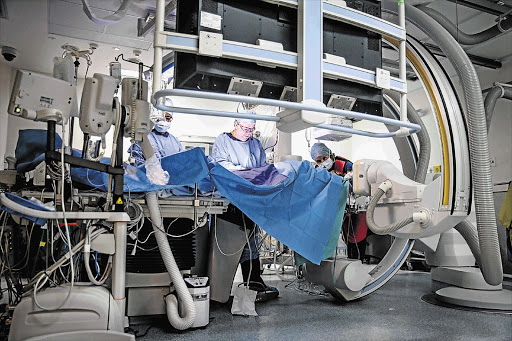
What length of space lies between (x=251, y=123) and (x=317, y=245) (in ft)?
5.24

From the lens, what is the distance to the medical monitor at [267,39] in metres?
1.72

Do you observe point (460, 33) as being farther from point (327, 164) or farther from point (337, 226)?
point (337, 226)

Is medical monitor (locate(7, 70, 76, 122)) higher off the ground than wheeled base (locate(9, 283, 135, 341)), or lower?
higher

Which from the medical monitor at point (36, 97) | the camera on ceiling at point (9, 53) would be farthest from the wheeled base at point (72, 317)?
the camera on ceiling at point (9, 53)

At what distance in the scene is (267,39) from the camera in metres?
1.83

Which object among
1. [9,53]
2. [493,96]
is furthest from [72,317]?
[9,53]

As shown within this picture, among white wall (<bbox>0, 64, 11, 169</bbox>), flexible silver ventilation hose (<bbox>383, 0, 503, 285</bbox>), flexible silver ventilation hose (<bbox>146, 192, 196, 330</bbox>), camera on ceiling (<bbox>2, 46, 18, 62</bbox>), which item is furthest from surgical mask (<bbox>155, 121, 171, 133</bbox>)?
white wall (<bbox>0, 64, 11, 169</bbox>)

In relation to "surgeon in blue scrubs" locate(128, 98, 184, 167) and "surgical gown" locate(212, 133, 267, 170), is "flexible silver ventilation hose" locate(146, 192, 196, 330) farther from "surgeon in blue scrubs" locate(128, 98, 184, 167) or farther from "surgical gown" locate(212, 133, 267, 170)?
"surgeon in blue scrubs" locate(128, 98, 184, 167)

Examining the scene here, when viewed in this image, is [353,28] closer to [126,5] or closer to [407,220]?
[407,220]

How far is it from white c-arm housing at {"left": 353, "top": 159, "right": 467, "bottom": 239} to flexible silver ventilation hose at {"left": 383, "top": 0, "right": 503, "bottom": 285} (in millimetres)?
251

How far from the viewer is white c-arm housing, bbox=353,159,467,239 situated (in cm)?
279

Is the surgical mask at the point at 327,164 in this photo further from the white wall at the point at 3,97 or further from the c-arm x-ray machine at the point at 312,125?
the white wall at the point at 3,97

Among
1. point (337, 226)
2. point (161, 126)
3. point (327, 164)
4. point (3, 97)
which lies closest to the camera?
point (337, 226)

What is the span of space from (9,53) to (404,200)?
19.2ft
